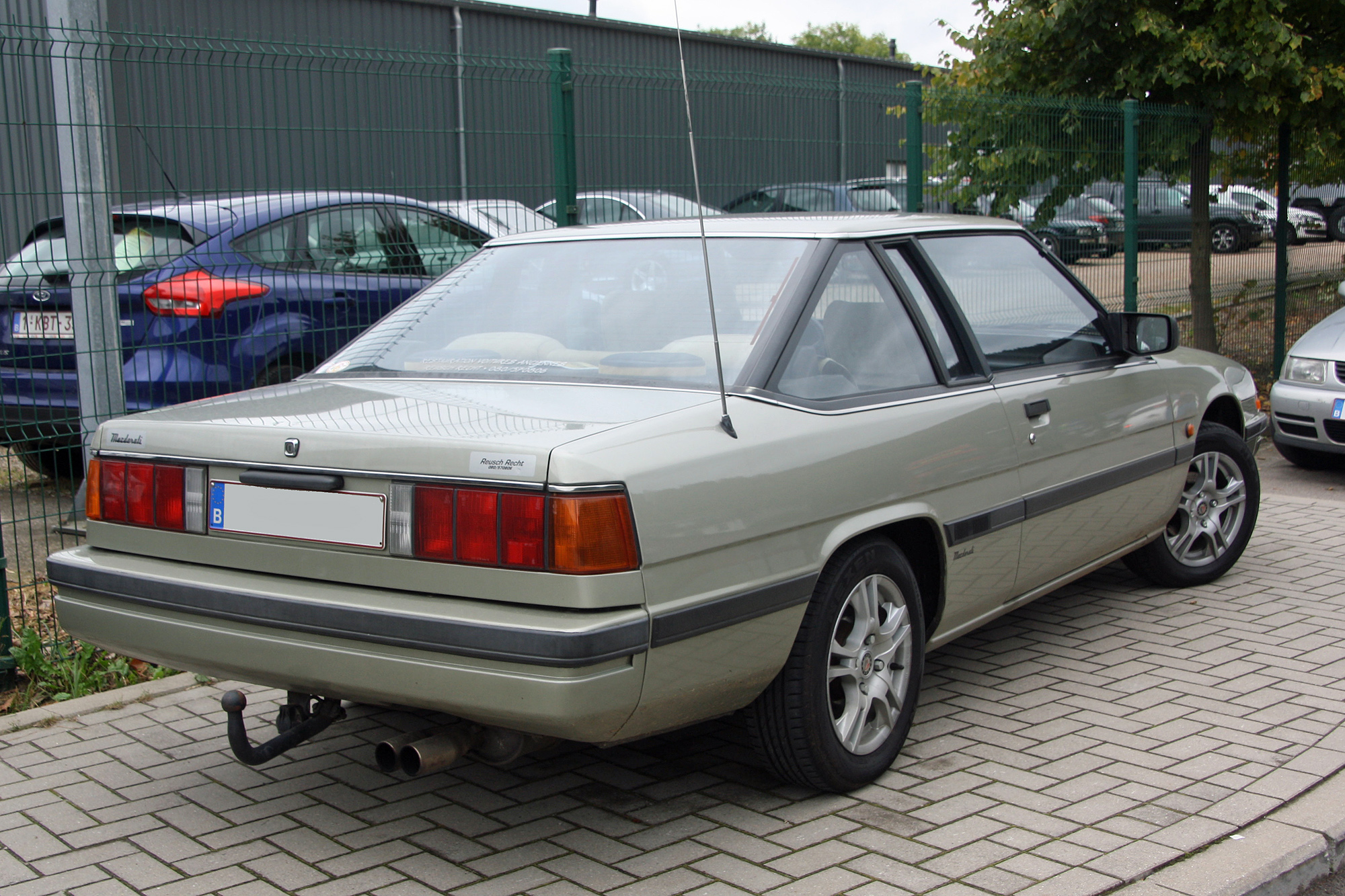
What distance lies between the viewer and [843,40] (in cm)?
11081

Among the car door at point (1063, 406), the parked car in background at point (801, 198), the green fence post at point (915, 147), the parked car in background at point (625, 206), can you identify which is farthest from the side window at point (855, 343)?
the green fence post at point (915, 147)

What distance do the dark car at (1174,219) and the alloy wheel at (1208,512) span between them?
4.73 meters

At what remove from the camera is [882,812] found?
333 cm

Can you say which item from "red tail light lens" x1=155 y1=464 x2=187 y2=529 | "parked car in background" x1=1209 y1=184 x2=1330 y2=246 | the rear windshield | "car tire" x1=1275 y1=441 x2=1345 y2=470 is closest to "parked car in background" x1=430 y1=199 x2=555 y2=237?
the rear windshield

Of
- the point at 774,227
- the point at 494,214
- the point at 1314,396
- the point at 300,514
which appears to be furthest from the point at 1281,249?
the point at 300,514

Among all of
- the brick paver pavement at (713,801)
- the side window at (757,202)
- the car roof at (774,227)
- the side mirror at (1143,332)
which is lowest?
the brick paver pavement at (713,801)

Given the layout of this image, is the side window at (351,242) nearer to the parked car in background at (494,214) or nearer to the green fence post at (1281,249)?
the parked car in background at (494,214)

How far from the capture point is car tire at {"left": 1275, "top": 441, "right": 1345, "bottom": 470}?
8.38 m

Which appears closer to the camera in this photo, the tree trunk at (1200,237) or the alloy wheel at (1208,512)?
the alloy wheel at (1208,512)

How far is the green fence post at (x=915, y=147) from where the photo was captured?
8070 millimetres

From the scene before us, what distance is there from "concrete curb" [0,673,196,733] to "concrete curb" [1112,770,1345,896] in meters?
3.13

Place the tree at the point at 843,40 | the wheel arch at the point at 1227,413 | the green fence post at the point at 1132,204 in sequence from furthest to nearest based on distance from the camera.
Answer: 1. the tree at the point at 843,40
2. the green fence post at the point at 1132,204
3. the wheel arch at the point at 1227,413

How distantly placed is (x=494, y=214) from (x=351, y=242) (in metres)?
0.83

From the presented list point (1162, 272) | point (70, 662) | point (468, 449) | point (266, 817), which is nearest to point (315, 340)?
point (70, 662)
